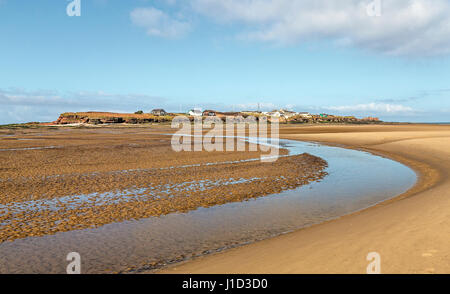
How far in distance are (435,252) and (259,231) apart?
3679 mm

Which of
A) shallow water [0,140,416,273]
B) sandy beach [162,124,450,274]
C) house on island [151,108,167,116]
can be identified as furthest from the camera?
house on island [151,108,167,116]

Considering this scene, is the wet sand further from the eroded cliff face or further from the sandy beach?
the eroded cliff face

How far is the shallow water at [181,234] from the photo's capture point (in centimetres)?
578

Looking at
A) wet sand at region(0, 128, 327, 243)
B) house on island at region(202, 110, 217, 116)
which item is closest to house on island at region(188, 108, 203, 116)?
house on island at region(202, 110, 217, 116)

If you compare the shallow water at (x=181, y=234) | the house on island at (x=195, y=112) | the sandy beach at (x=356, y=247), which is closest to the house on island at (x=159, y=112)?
the house on island at (x=195, y=112)

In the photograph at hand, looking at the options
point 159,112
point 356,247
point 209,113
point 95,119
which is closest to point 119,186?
point 356,247

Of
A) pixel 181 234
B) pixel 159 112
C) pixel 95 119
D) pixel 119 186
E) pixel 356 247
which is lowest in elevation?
pixel 181 234

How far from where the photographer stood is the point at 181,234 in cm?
723

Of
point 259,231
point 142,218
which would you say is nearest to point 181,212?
point 142,218

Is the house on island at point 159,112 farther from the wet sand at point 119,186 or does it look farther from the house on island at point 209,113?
the wet sand at point 119,186

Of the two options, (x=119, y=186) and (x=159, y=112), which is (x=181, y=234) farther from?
(x=159, y=112)

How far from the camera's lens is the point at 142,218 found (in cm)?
852

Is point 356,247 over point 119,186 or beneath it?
over

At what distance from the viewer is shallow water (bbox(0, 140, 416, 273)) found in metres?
5.78
